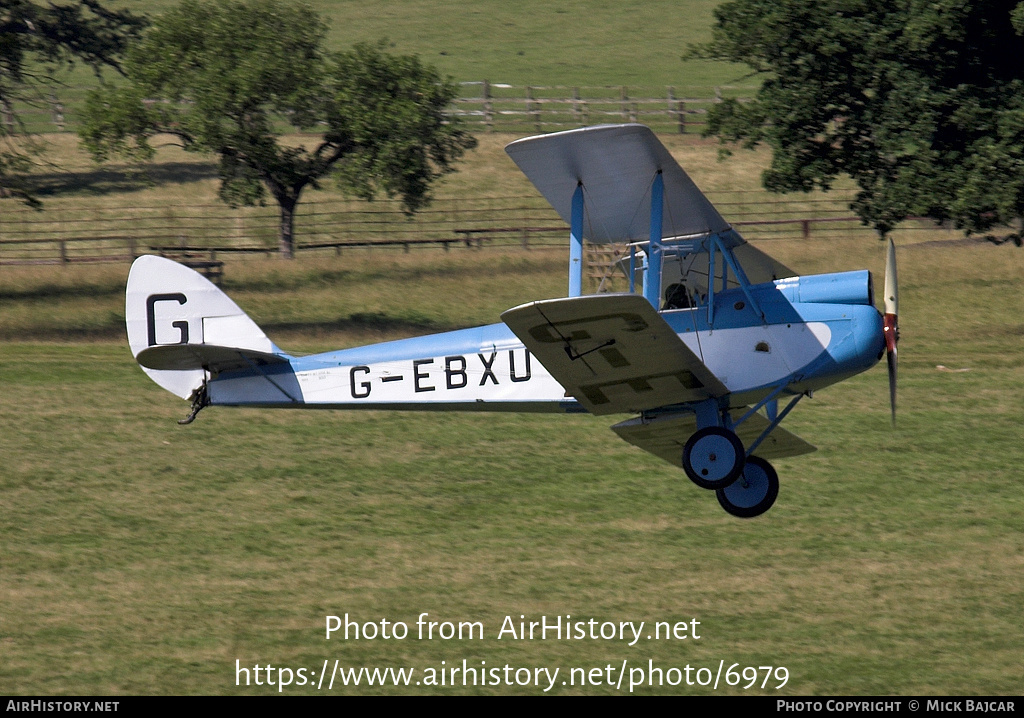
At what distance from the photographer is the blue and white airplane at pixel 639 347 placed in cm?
1170

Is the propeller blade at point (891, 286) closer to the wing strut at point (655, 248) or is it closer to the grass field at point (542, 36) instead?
the wing strut at point (655, 248)

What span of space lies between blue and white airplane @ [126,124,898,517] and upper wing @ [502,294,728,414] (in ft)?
0.06

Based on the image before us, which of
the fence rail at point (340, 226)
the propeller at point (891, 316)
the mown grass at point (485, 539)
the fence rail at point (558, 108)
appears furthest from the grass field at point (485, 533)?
the fence rail at point (558, 108)

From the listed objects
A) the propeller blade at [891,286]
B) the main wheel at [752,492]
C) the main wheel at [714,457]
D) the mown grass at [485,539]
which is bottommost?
the mown grass at [485,539]

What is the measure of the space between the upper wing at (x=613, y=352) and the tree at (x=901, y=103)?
14688 mm

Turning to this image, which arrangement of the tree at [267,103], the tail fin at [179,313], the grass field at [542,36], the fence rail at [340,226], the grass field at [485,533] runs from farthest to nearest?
1. the grass field at [542,36]
2. the fence rail at [340,226]
3. the tree at [267,103]
4. the grass field at [485,533]
5. the tail fin at [179,313]

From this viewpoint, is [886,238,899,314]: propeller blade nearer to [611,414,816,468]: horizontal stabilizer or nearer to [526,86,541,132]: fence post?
[611,414,816,468]: horizontal stabilizer

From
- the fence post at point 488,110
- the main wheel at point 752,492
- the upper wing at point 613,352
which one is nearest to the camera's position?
the upper wing at point 613,352

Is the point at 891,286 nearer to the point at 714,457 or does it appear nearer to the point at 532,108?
the point at 714,457

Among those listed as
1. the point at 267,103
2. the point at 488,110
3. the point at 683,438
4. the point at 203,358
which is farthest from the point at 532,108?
the point at 203,358

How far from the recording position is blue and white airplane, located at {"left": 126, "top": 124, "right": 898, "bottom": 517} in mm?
11703

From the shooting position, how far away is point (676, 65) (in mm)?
61000

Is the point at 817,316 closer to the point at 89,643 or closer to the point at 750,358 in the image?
the point at 750,358
